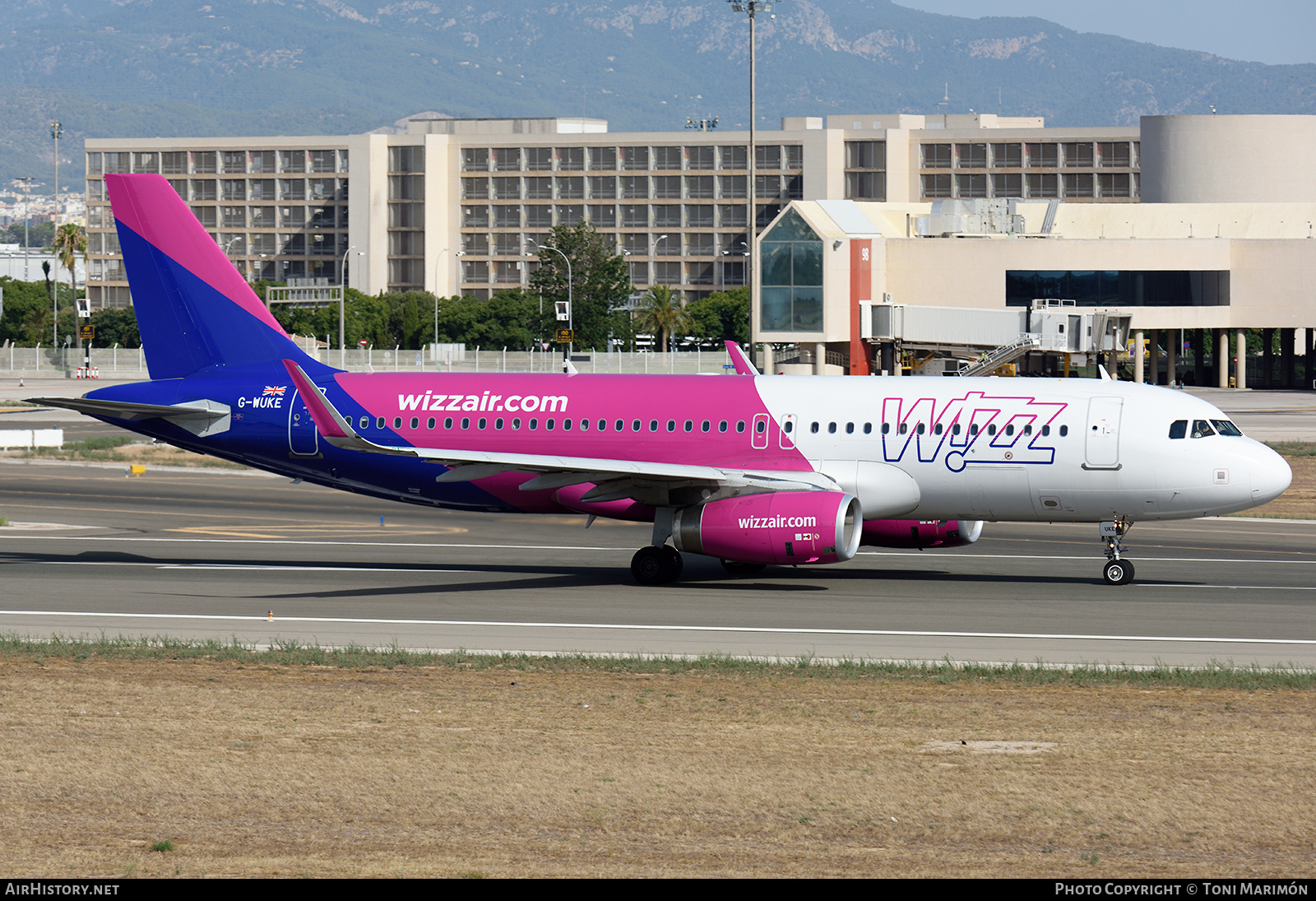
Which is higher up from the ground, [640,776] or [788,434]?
[788,434]

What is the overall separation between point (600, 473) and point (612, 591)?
7.72ft

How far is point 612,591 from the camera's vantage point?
30.1 meters

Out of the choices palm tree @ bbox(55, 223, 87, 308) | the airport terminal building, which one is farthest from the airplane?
palm tree @ bbox(55, 223, 87, 308)

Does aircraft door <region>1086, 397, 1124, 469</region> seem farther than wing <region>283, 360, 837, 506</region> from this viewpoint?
Yes

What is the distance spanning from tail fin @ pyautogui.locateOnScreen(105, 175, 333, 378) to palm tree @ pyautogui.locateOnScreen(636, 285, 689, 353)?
122 metres

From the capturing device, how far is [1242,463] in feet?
95.6

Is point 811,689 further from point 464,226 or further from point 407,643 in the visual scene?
point 464,226

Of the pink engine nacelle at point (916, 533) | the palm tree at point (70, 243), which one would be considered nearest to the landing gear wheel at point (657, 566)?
the pink engine nacelle at point (916, 533)

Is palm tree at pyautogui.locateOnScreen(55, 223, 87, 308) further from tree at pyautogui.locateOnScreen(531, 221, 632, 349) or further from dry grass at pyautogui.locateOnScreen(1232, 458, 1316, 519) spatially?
dry grass at pyautogui.locateOnScreen(1232, 458, 1316, 519)

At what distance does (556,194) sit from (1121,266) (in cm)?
9860

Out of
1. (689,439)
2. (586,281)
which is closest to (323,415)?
(689,439)

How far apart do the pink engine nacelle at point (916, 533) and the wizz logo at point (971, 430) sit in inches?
71.6

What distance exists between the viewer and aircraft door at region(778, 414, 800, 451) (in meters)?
31.0

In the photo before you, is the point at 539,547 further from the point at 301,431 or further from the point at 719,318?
the point at 719,318
